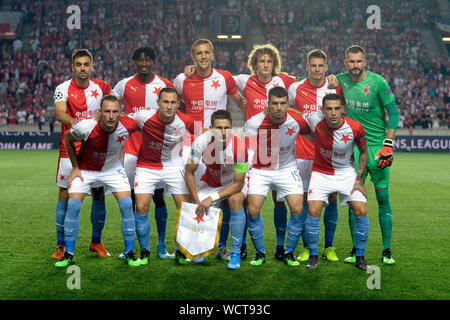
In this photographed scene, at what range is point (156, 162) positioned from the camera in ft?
18.9

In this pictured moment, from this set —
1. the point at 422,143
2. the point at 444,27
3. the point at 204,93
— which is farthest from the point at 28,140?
the point at 444,27

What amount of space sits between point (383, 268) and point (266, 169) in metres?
1.61

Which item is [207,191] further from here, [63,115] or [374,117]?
[374,117]

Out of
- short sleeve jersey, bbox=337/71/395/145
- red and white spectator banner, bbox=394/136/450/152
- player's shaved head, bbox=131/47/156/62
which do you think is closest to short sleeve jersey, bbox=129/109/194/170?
player's shaved head, bbox=131/47/156/62

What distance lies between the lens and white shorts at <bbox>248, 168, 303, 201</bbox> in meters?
5.59

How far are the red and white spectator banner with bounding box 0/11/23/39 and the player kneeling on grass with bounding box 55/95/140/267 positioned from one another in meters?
27.6

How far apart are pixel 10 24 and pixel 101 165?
28.1m

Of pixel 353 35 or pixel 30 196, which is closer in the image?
pixel 30 196

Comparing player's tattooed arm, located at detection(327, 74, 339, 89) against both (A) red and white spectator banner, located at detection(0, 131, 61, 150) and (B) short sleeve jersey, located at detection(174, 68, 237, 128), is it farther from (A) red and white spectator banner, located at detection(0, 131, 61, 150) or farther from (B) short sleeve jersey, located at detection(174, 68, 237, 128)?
(A) red and white spectator banner, located at detection(0, 131, 61, 150)

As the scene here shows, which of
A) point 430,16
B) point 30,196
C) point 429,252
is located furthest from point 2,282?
point 430,16

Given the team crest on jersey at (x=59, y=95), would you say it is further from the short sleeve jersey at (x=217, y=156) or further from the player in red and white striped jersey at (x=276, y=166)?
the player in red and white striped jersey at (x=276, y=166)

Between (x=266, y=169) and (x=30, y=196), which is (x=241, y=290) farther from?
(x=30, y=196)

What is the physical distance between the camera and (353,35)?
31.4m
